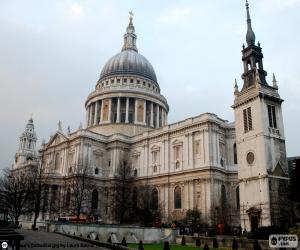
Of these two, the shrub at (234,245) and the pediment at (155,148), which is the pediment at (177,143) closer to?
the pediment at (155,148)

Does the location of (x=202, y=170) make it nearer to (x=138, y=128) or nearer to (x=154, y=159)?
(x=154, y=159)

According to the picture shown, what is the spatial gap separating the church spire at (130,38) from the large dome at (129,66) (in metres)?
4.96

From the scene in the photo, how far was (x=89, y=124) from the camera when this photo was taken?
85.8m

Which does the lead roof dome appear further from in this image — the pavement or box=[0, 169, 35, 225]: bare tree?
the pavement

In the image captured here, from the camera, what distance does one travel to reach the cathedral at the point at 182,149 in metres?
42.2

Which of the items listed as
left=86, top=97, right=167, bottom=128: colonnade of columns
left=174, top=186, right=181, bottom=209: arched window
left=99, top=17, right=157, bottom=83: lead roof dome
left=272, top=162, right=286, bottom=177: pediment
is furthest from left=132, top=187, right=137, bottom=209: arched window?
left=99, top=17, right=157, bottom=83: lead roof dome

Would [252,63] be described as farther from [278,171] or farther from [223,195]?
[223,195]

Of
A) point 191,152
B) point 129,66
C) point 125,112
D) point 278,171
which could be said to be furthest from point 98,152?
point 278,171

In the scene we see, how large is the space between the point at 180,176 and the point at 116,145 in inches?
639

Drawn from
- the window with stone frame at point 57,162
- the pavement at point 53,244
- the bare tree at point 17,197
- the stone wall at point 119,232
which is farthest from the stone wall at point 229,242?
the window with stone frame at point 57,162

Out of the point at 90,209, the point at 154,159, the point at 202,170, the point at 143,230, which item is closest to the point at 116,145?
the point at 154,159

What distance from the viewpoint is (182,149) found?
61625 mm

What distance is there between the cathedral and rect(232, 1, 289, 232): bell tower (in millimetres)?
112

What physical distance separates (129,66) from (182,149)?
36.0 m
